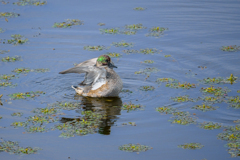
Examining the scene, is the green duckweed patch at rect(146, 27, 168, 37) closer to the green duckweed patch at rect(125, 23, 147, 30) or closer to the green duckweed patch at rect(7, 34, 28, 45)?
the green duckweed patch at rect(125, 23, 147, 30)

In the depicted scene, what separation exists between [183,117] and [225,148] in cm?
131

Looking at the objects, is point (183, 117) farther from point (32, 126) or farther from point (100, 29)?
point (100, 29)

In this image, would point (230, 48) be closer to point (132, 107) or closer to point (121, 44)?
point (121, 44)

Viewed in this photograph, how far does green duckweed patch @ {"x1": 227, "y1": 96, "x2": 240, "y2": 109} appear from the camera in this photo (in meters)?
7.98

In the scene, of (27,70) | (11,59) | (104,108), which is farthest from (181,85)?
(11,59)

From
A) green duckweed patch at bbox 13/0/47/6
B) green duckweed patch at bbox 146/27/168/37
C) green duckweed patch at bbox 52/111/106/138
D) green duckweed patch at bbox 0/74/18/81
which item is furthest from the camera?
green duckweed patch at bbox 13/0/47/6

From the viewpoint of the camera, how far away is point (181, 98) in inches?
332

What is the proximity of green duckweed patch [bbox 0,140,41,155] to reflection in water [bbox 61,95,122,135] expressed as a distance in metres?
1.13

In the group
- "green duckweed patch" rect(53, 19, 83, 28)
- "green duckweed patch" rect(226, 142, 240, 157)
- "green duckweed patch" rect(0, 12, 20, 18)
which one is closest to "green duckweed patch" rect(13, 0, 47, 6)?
"green duckweed patch" rect(0, 12, 20, 18)

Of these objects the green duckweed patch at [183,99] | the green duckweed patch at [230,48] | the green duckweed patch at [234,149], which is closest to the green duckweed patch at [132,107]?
the green duckweed patch at [183,99]

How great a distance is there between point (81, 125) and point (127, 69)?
10.7ft

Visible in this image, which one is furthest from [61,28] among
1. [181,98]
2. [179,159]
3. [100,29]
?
[179,159]

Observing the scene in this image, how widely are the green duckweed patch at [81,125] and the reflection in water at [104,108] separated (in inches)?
3.8

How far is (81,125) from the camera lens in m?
7.33
